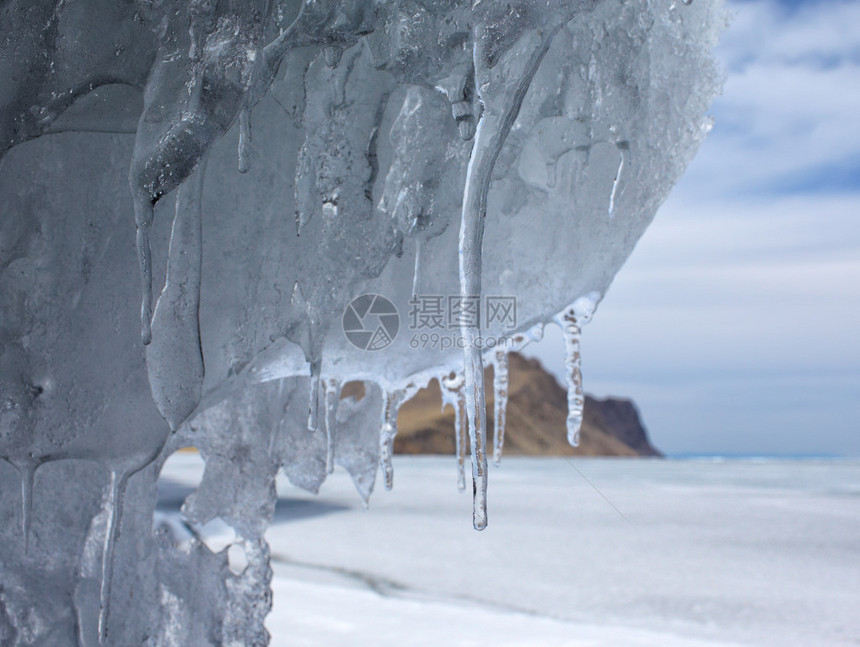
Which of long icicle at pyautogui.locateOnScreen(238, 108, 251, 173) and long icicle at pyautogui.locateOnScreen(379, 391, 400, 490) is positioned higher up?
long icicle at pyautogui.locateOnScreen(238, 108, 251, 173)

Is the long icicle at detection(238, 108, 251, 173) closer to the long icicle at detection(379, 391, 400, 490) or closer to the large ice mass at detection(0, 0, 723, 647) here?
the large ice mass at detection(0, 0, 723, 647)

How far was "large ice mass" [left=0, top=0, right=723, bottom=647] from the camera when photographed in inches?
44.8

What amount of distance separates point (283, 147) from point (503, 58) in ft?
2.27

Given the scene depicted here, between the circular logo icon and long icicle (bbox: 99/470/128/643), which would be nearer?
long icicle (bbox: 99/470/128/643)

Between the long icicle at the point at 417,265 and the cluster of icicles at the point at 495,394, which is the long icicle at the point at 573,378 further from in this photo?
the long icicle at the point at 417,265

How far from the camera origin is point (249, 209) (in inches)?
64.9

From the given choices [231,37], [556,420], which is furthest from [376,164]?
[556,420]

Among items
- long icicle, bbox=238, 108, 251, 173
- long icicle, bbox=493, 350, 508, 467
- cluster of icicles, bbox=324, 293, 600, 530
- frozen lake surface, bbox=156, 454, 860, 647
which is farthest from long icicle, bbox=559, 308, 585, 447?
long icicle, bbox=238, 108, 251, 173

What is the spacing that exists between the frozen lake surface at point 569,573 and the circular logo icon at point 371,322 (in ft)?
2.77

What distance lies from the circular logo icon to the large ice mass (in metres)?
0.02

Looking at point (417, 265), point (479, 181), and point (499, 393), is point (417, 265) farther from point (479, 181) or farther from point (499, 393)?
point (479, 181)

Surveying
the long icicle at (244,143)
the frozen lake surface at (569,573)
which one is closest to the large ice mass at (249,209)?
the long icicle at (244,143)

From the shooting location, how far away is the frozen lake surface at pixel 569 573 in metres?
2.62

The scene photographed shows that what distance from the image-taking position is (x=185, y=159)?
1.11 meters
